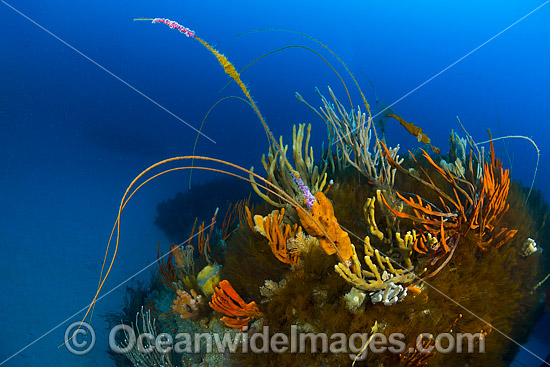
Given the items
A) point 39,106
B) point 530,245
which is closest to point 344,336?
point 530,245

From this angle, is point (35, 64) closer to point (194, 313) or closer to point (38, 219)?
point (38, 219)

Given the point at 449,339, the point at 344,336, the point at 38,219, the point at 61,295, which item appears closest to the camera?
the point at 344,336

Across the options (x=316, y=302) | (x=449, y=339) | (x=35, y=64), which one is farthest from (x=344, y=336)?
(x=35, y=64)

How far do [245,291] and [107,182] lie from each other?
12644 mm

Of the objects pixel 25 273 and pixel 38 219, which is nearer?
pixel 25 273

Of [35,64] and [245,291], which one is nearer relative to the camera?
[245,291]

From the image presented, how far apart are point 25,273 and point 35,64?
64.8 feet

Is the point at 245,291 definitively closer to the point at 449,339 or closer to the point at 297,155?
the point at 297,155

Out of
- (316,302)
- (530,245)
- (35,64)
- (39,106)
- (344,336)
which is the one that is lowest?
(344,336)

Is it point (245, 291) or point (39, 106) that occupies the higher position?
point (39, 106)

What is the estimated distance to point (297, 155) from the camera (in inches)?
103

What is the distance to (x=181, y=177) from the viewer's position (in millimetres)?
14164

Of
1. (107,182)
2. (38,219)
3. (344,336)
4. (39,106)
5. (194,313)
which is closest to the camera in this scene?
(344,336)

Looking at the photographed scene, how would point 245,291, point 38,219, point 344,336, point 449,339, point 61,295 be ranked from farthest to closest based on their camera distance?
point 38,219, point 61,295, point 245,291, point 449,339, point 344,336
